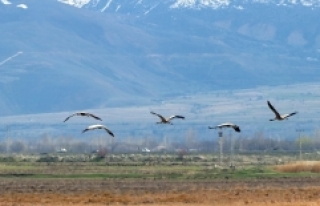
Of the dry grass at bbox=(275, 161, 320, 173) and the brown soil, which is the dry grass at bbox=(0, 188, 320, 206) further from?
the dry grass at bbox=(275, 161, 320, 173)

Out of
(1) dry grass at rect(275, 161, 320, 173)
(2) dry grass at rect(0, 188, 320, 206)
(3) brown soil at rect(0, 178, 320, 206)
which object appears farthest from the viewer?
(1) dry grass at rect(275, 161, 320, 173)

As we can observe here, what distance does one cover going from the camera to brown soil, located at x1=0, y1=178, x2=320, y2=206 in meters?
43.9

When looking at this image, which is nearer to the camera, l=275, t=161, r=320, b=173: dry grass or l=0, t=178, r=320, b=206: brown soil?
l=0, t=178, r=320, b=206: brown soil

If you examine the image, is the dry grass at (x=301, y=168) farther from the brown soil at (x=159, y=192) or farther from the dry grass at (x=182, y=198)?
the dry grass at (x=182, y=198)

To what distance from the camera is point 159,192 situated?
49.7 meters

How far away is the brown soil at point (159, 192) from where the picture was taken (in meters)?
43.9

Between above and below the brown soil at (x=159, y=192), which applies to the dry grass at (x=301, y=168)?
above

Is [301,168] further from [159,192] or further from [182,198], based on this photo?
[182,198]

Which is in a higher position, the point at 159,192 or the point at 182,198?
the point at 159,192

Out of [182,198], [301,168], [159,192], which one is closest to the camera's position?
[182,198]

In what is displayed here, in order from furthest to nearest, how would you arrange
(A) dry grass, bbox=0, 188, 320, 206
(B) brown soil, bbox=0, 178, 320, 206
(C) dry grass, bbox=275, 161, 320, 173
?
(C) dry grass, bbox=275, 161, 320, 173
(B) brown soil, bbox=0, 178, 320, 206
(A) dry grass, bbox=0, 188, 320, 206

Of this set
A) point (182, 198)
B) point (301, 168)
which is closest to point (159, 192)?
point (182, 198)

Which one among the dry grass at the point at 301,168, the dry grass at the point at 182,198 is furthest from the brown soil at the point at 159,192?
the dry grass at the point at 301,168

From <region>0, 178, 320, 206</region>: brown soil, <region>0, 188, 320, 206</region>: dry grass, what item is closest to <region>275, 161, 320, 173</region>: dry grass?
<region>0, 178, 320, 206</region>: brown soil
